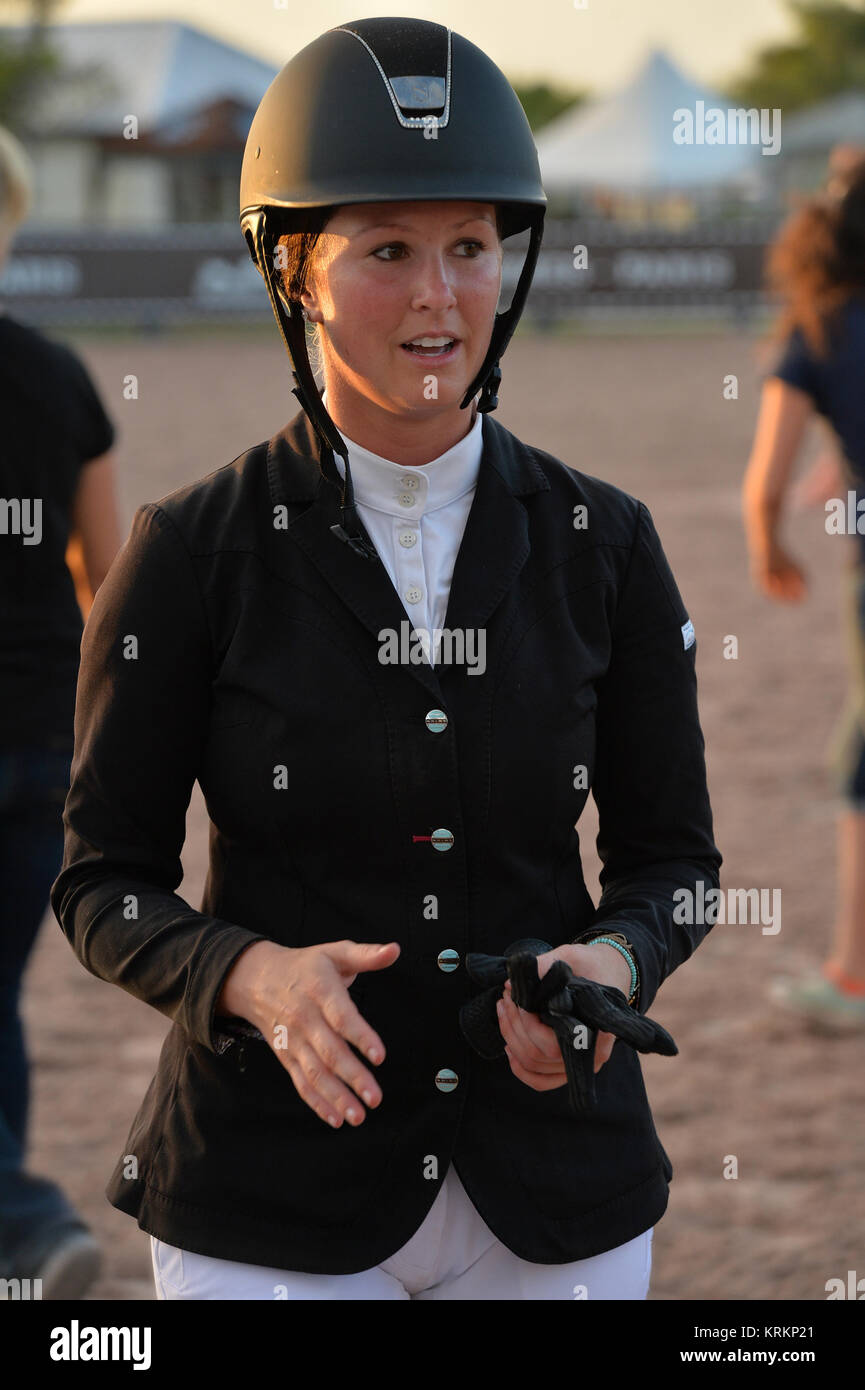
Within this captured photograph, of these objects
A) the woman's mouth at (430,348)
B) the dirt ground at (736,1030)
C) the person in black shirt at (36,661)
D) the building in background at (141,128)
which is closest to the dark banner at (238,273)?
the dirt ground at (736,1030)

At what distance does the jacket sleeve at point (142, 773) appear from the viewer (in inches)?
72.4

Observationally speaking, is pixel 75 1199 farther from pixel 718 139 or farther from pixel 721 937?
pixel 718 139

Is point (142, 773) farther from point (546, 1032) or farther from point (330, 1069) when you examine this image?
point (546, 1032)

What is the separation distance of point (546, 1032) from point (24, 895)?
1.84 meters

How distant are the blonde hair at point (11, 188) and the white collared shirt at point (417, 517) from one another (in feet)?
6.36

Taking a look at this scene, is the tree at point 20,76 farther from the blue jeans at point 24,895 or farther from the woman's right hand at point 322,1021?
the woman's right hand at point 322,1021

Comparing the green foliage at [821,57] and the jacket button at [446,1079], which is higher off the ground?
the green foliage at [821,57]

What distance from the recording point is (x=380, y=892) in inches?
74.0

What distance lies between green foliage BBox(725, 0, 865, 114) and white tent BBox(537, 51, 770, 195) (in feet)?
102

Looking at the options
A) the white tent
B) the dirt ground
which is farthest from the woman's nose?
the white tent

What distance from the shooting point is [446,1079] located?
6.21 ft

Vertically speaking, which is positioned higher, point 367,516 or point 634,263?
point 634,263

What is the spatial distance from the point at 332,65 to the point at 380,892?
948 mm

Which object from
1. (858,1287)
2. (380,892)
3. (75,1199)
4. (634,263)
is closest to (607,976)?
(380,892)
